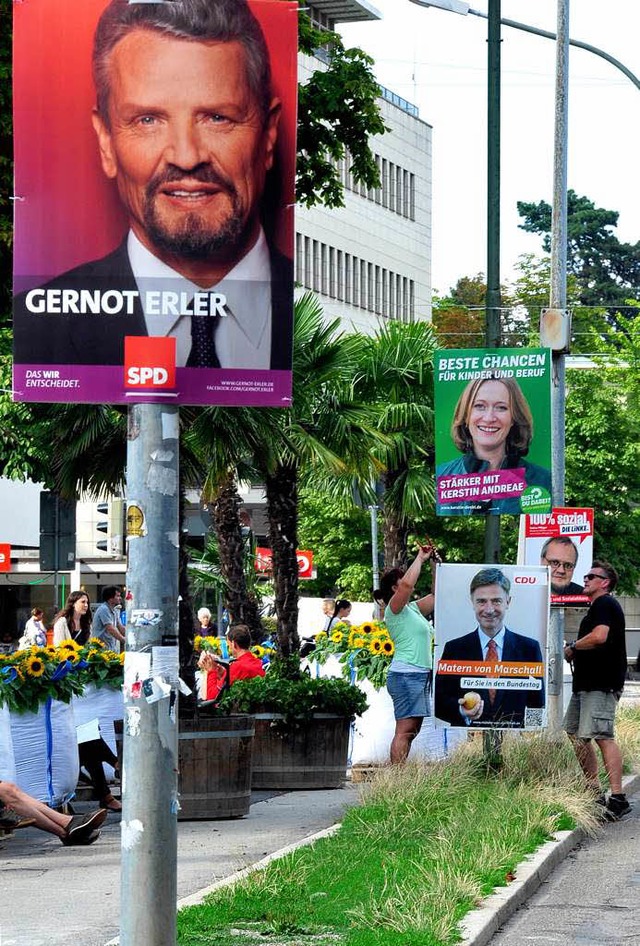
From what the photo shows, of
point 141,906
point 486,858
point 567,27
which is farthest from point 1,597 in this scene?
point 141,906

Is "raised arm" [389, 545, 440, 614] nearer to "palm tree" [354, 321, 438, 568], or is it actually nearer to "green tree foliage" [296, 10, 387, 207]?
"green tree foliage" [296, 10, 387, 207]

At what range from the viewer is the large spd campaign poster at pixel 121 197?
22.5ft

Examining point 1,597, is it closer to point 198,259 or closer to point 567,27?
point 567,27

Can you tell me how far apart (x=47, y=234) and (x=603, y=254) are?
319 feet

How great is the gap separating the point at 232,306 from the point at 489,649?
749 centimetres

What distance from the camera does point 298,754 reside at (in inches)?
594

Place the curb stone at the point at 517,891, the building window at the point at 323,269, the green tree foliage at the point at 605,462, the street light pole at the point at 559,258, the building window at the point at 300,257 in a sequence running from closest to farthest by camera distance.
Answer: the curb stone at the point at 517,891 → the street light pole at the point at 559,258 → the green tree foliage at the point at 605,462 → the building window at the point at 300,257 → the building window at the point at 323,269

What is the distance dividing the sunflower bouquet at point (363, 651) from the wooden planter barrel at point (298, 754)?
1423 millimetres

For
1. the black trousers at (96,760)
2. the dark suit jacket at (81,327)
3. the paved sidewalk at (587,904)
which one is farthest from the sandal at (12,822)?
the dark suit jacket at (81,327)

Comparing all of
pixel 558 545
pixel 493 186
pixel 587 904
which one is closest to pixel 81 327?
pixel 587 904

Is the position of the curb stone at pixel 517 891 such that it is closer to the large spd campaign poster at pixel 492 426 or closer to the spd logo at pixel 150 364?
the spd logo at pixel 150 364

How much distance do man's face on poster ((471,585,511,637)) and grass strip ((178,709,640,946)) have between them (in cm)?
101

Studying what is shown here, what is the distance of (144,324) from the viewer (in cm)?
683

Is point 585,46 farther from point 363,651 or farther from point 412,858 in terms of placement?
point 412,858
